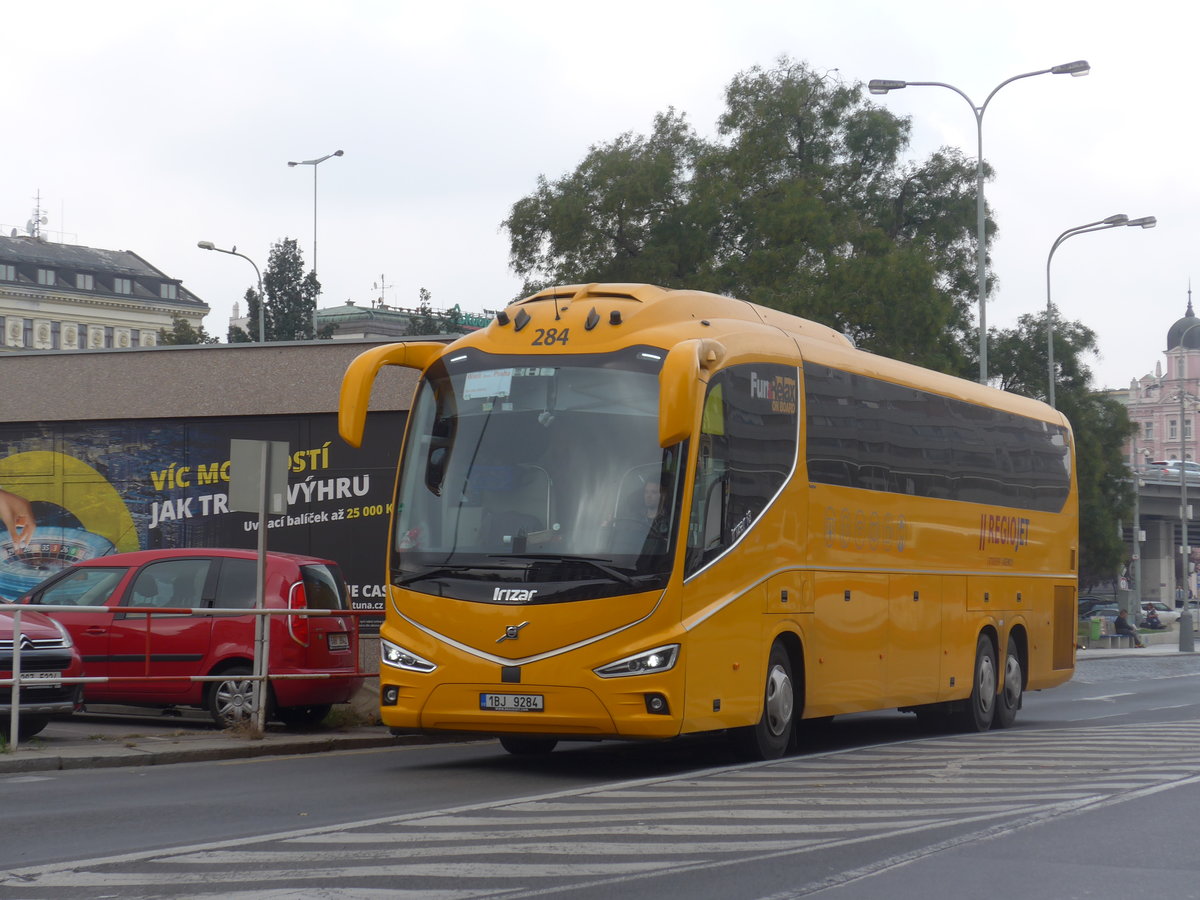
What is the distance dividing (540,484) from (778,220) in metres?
31.4

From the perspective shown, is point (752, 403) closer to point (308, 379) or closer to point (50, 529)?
point (308, 379)

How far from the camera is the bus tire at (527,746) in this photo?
45.1 feet

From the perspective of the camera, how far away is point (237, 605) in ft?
52.0

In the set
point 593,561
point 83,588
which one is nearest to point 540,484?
point 593,561

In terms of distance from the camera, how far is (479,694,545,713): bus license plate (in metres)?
11.6

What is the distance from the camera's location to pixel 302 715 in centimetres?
1603

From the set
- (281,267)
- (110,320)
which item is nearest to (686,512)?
(281,267)

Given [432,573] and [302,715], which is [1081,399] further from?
[432,573]

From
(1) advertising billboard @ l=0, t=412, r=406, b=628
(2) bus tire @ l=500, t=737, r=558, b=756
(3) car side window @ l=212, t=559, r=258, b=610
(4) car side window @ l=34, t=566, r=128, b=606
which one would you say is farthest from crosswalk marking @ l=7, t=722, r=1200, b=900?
(1) advertising billboard @ l=0, t=412, r=406, b=628

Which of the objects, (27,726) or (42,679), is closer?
(42,679)

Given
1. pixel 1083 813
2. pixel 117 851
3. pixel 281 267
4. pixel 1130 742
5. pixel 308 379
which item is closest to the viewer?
pixel 117 851

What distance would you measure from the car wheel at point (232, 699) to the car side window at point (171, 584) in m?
0.93

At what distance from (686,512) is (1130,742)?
6157mm

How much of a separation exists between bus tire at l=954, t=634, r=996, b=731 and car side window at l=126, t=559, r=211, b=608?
8253 millimetres
